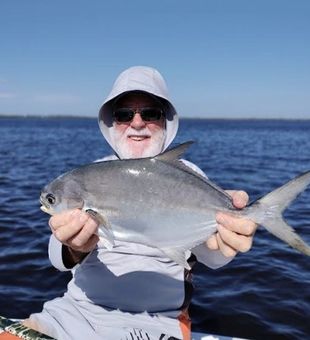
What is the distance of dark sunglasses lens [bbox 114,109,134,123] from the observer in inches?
193

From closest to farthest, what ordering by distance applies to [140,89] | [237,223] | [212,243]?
[237,223], [212,243], [140,89]

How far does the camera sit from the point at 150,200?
12.0 feet

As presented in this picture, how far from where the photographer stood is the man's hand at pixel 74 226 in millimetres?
3482

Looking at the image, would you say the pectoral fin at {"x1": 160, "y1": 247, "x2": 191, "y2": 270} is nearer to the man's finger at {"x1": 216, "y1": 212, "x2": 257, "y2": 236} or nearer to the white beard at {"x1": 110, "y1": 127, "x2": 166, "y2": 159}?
the man's finger at {"x1": 216, "y1": 212, "x2": 257, "y2": 236}

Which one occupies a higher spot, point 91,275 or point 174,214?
point 174,214

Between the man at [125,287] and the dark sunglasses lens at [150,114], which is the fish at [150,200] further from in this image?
the dark sunglasses lens at [150,114]

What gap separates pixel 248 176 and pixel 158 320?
18.7 meters

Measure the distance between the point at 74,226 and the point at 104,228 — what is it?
28 cm

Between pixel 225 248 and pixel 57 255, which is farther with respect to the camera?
pixel 57 255

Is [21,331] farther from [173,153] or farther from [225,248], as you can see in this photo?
[173,153]

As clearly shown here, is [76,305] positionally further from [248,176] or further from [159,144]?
[248,176]

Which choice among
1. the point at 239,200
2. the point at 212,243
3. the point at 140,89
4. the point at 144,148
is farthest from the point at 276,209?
the point at 140,89

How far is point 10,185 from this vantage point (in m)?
19.0

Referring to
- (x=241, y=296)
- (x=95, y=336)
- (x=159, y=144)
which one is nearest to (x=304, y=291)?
(x=241, y=296)
